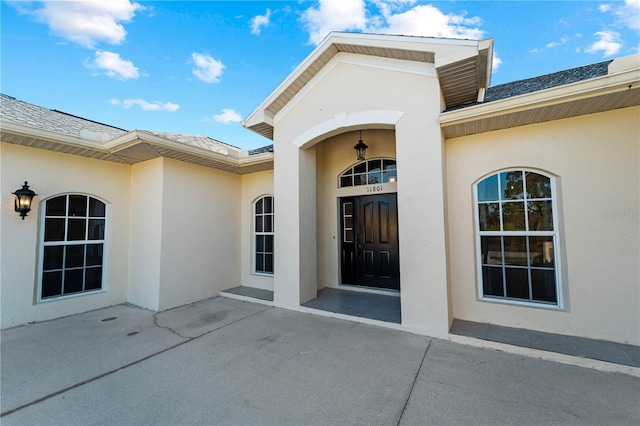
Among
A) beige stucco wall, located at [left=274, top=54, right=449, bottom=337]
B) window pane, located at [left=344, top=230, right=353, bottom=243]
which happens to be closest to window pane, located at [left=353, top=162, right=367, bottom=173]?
beige stucco wall, located at [left=274, top=54, right=449, bottom=337]

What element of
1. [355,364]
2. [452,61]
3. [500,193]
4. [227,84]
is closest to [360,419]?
[355,364]

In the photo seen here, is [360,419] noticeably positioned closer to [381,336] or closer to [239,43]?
[381,336]

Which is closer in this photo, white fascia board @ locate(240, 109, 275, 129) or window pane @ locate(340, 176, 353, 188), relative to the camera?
white fascia board @ locate(240, 109, 275, 129)

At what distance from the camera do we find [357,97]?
4.46 meters

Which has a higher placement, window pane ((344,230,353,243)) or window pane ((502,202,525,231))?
window pane ((502,202,525,231))

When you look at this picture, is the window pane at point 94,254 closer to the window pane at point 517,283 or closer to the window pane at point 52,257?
the window pane at point 52,257

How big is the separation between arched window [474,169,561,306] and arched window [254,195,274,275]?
4505mm

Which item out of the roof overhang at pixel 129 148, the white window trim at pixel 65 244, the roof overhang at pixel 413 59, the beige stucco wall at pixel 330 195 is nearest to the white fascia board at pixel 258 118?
the roof overhang at pixel 413 59

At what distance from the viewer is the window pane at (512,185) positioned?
3.87m

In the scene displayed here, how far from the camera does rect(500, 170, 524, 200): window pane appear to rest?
3869 millimetres

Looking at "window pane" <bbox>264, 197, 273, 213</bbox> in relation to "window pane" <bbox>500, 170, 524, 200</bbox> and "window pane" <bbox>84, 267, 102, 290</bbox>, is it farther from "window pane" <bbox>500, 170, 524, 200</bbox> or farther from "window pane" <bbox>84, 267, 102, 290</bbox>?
"window pane" <bbox>500, 170, 524, 200</bbox>

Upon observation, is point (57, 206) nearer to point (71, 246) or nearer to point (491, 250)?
point (71, 246)

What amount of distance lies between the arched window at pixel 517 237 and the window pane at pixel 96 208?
723 cm

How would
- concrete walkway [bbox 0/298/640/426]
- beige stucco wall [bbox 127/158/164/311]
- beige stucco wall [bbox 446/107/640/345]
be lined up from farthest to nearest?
beige stucco wall [bbox 127/158/164/311] → beige stucco wall [bbox 446/107/640/345] → concrete walkway [bbox 0/298/640/426]
